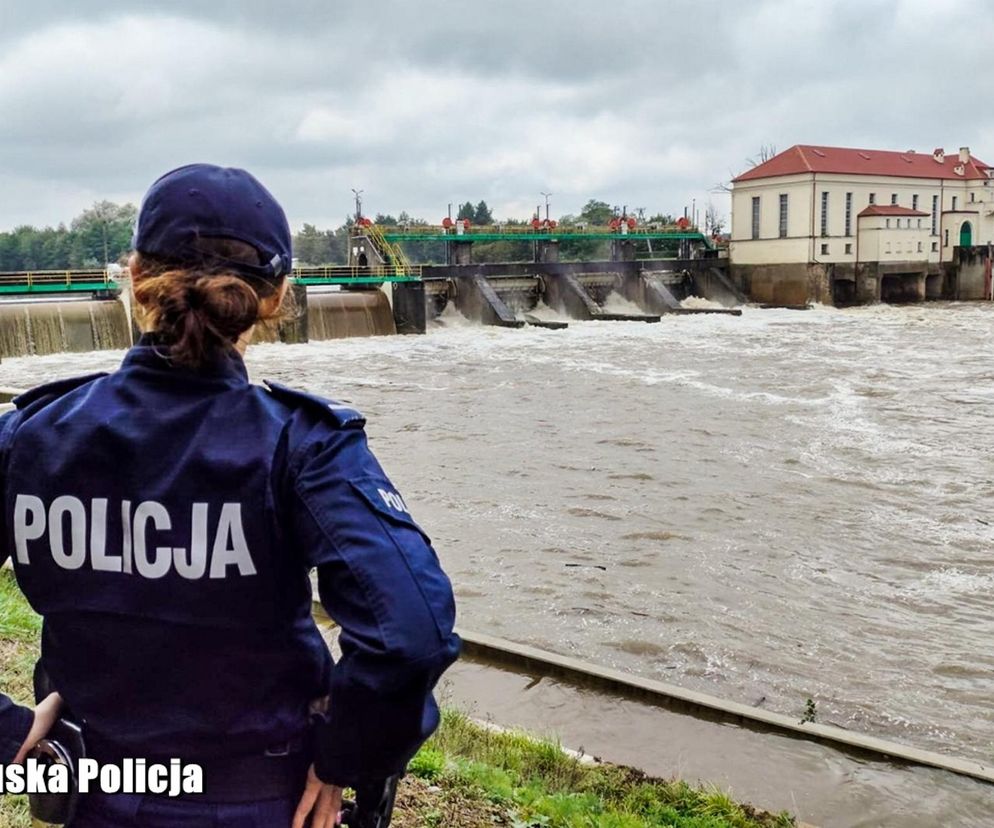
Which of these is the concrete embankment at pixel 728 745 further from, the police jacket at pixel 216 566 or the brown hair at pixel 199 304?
the brown hair at pixel 199 304

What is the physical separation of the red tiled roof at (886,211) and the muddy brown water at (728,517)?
27.3 m

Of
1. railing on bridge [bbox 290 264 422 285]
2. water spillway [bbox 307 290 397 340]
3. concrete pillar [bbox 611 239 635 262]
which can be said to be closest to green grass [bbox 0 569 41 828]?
water spillway [bbox 307 290 397 340]

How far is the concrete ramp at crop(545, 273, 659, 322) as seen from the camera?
116 feet

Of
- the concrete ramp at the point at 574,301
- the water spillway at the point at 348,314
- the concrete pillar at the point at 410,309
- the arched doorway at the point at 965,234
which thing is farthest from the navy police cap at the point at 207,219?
the arched doorway at the point at 965,234

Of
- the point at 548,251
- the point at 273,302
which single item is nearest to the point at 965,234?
the point at 548,251

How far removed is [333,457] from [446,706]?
3648 mm

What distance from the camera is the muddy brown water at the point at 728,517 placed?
6.23 meters

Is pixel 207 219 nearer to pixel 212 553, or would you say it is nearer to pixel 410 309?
pixel 212 553

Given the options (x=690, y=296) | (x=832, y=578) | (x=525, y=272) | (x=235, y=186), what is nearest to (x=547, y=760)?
(x=235, y=186)

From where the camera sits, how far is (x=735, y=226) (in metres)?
48.2

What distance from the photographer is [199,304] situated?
1404 millimetres

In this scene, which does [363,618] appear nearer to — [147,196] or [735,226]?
[147,196]

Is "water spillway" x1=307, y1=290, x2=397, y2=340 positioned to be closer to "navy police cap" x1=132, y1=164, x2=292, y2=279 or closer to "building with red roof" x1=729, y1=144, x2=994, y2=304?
"building with red roof" x1=729, y1=144, x2=994, y2=304

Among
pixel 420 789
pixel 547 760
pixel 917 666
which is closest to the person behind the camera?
pixel 420 789
